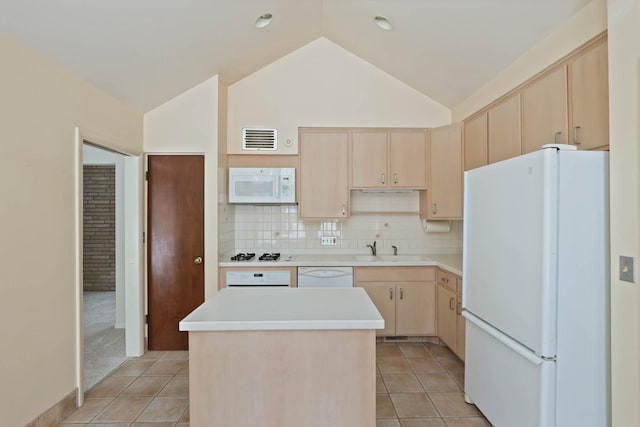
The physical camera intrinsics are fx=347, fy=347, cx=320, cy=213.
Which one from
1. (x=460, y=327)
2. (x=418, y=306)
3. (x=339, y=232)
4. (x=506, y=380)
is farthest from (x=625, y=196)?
(x=339, y=232)

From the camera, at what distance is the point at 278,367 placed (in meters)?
1.73

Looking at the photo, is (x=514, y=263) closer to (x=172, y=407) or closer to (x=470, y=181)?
(x=470, y=181)

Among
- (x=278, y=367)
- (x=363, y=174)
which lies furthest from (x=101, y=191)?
(x=278, y=367)

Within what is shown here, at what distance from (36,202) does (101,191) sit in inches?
199

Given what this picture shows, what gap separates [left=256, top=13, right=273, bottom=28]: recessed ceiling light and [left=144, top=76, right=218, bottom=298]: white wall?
30.1 inches

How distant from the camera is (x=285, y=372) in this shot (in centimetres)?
173

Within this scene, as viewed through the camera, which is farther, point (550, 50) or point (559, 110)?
point (550, 50)

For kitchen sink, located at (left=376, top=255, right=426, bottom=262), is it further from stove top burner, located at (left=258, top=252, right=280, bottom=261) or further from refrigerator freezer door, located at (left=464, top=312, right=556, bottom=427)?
refrigerator freezer door, located at (left=464, top=312, right=556, bottom=427)

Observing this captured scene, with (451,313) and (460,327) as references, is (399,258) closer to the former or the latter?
(451,313)

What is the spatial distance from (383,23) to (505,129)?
137 cm

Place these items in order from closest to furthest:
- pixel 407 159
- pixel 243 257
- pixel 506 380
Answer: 1. pixel 506 380
2. pixel 243 257
3. pixel 407 159

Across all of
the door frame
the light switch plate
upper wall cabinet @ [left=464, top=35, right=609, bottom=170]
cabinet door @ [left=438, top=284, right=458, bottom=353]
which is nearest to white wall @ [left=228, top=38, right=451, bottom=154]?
the door frame

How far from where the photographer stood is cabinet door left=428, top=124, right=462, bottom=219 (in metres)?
3.67

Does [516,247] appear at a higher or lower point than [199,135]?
lower
